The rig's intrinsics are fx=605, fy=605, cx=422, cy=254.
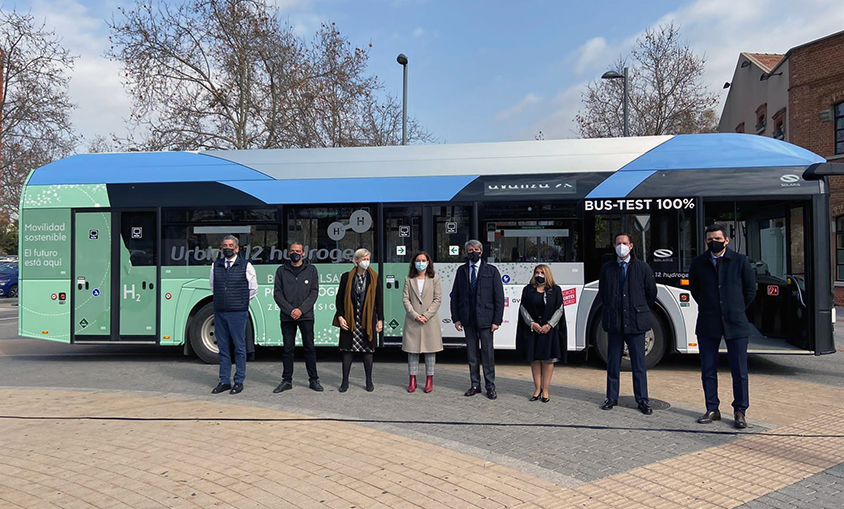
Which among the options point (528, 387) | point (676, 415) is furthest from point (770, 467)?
point (528, 387)

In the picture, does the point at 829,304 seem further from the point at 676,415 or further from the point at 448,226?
the point at 448,226

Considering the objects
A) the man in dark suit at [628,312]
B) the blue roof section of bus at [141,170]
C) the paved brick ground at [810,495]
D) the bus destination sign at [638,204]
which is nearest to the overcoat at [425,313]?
the man in dark suit at [628,312]

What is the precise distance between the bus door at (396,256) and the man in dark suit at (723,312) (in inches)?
159

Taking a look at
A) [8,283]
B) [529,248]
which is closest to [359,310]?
[529,248]

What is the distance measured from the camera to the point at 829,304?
7836mm

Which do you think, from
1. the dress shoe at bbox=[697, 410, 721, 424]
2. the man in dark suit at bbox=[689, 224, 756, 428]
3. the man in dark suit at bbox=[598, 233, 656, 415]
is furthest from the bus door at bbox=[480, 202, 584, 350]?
the dress shoe at bbox=[697, 410, 721, 424]

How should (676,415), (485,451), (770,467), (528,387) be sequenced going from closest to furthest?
1. (770,467)
2. (485,451)
3. (676,415)
4. (528,387)

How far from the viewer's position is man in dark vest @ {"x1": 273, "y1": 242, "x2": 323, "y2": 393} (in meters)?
7.20

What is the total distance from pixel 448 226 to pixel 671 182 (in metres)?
3.12

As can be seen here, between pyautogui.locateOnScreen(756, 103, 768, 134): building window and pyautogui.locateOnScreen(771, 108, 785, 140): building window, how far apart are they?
1.32 m

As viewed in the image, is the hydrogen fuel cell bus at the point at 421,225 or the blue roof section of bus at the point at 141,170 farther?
the blue roof section of bus at the point at 141,170

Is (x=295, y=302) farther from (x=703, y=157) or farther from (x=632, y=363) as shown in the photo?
(x=703, y=157)

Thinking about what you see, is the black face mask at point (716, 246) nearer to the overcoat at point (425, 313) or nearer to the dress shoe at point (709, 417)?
the dress shoe at point (709, 417)

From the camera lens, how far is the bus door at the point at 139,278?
923 centimetres
